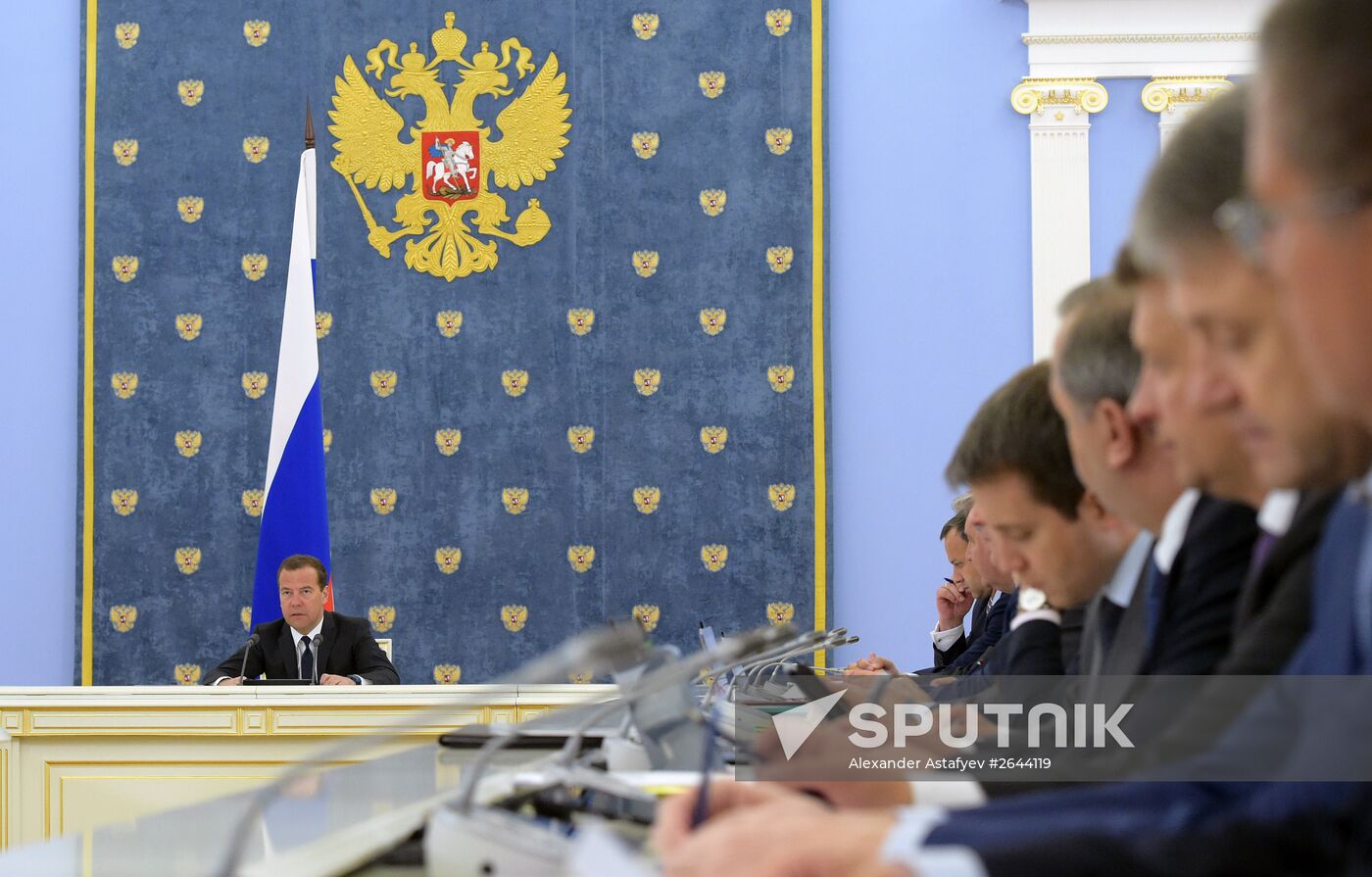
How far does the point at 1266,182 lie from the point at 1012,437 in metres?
1.39

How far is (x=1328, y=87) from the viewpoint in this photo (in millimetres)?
936

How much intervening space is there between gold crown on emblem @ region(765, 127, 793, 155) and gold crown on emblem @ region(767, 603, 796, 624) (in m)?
2.56

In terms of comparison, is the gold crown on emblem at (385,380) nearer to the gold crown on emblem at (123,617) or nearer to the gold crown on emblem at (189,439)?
the gold crown on emblem at (189,439)

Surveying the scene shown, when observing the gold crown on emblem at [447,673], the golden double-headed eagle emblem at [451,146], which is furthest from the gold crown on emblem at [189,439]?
the gold crown on emblem at [447,673]

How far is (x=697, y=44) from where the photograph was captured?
8.21 meters

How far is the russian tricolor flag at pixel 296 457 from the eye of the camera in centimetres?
691

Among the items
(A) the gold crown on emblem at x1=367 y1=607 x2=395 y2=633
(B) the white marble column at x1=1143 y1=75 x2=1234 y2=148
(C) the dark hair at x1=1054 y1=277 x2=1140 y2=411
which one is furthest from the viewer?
(A) the gold crown on emblem at x1=367 y1=607 x2=395 y2=633

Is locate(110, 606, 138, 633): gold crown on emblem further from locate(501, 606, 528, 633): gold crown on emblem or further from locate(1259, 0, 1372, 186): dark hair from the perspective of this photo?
locate(1259, 0, 1372, 186): dark hair

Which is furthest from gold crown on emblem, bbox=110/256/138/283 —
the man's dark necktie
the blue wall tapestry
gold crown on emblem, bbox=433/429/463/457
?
the man's dark necktie

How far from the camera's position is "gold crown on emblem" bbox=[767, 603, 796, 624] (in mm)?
8008

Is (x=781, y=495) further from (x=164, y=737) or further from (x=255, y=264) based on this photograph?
(x=164, y=737)

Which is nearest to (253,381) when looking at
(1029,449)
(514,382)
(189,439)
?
(189,439)

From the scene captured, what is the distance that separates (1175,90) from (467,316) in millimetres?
4188

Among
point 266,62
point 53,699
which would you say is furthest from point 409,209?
point 53,699
